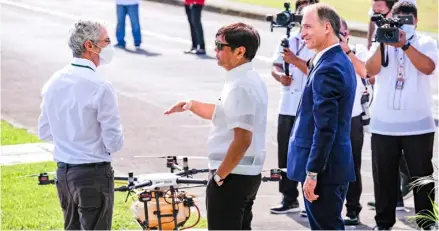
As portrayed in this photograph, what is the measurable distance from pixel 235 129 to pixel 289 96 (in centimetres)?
350

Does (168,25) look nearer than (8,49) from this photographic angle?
No

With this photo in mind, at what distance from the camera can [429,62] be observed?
999cm

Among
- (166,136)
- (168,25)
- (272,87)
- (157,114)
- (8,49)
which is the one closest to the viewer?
(166,136)

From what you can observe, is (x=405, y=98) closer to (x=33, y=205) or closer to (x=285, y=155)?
(x=285, y=155)

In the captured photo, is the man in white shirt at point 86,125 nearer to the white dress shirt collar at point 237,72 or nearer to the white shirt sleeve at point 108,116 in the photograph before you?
the white shirt sleeve at point 108,116

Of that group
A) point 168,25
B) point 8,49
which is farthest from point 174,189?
point 168,25

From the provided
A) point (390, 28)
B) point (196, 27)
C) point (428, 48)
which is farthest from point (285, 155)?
point (196, 27)

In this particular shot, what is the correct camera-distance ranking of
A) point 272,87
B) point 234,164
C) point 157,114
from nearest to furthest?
point 234,164, point 157,114, point 272,87

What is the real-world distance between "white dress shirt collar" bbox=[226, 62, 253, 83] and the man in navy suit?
443mm

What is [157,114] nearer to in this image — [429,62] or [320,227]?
[429,62]

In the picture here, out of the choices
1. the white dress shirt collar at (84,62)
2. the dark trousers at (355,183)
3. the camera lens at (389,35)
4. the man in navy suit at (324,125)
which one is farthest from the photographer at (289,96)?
the white dress shirt collar at (84,62)

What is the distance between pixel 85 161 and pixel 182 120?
8233 mm

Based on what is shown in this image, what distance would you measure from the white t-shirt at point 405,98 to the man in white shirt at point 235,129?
8.72 feet

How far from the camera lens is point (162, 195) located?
8414mm
